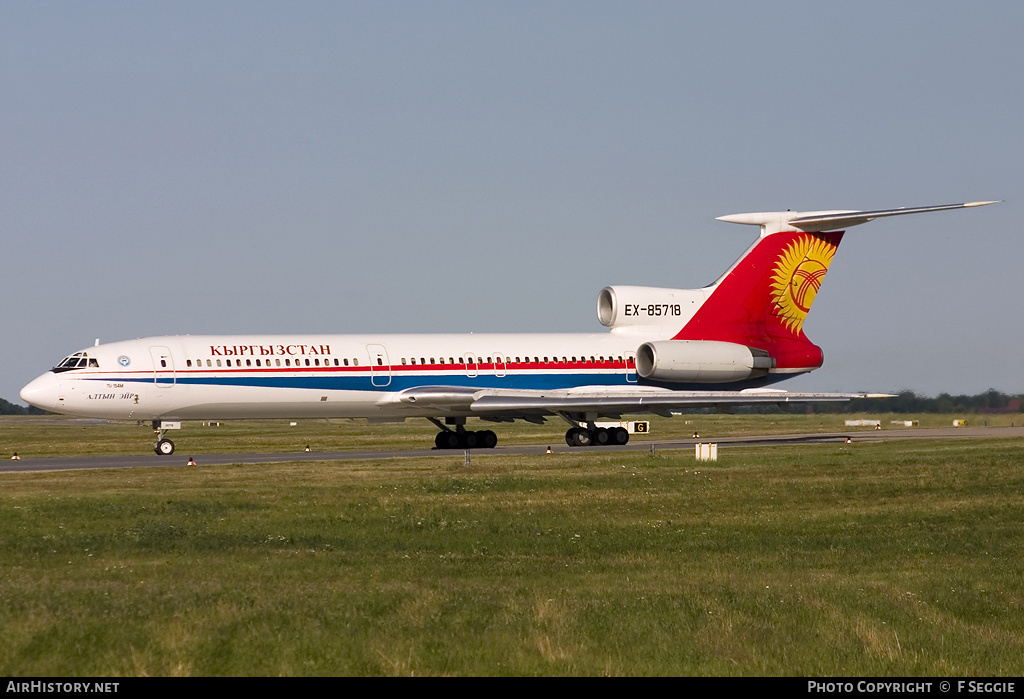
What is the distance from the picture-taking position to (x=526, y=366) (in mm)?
46562

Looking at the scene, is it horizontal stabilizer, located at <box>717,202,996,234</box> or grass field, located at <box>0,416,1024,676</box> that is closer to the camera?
grass field, located at <box>0,416,1024,676</box>

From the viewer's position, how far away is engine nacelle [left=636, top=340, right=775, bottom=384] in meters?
46.6

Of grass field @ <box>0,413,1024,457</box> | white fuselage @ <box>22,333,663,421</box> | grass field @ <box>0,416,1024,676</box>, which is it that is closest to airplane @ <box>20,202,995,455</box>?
white fuselage @ <box>22,333,663,421</box>

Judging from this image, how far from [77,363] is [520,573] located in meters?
28.6

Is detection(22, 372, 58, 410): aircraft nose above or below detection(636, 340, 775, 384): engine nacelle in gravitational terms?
below

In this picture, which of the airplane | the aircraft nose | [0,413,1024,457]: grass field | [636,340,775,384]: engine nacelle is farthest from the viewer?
[0,413,1024,457]: grass field

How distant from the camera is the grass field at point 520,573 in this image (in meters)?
12.1

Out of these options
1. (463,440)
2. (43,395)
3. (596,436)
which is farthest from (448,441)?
(43,395)

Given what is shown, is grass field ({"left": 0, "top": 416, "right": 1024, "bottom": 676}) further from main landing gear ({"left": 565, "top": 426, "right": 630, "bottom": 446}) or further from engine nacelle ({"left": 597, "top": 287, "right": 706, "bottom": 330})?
engine nacelle ({"left": 597, "top": 287, "right": 706, "bottom": 330})

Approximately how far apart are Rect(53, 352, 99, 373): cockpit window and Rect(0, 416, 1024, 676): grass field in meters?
10.3

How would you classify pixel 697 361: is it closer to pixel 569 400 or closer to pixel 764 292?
pixel 764 292

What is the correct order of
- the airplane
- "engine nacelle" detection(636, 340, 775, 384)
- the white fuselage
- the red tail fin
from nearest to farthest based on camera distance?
the white fuselage < the airplane < "engine nacelle" detection(636, 340, 775, 384) < the red tail fin

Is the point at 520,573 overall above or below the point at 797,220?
below

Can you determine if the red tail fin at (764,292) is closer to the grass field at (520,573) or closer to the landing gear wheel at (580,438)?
the landing gear wheel at (580,438)
